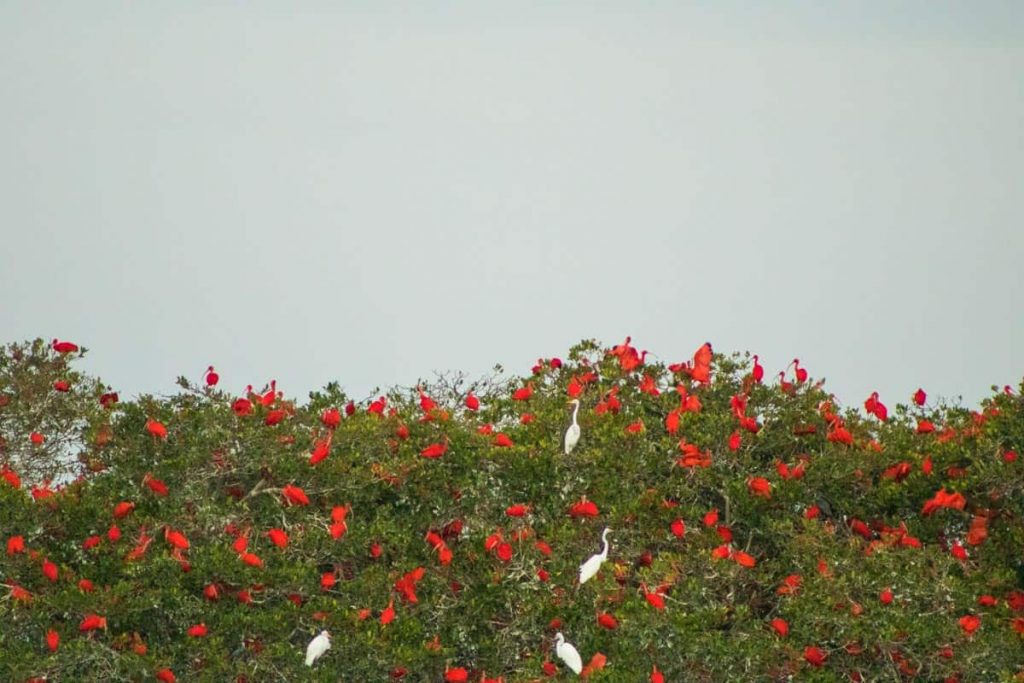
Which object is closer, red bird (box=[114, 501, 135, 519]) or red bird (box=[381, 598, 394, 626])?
red bird (box=[381, 598, 394, 626])

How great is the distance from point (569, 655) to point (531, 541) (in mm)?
1332

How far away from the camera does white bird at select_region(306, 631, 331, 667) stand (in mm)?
14070

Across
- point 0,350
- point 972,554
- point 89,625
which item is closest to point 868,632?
point 972,554

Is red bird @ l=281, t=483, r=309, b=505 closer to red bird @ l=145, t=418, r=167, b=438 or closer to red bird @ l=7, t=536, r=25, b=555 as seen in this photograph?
red bird @ l=145, t=418, r=167, b=438

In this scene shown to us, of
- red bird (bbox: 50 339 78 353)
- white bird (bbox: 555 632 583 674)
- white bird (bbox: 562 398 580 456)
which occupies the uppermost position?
red bird (bbox: 50 339 78 353)

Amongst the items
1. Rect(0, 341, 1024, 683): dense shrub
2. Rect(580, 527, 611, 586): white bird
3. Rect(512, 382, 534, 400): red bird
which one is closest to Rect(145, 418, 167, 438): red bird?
Rect(0, 341, 1024, 683): dense shrub

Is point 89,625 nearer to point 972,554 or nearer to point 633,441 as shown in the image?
point 633,441

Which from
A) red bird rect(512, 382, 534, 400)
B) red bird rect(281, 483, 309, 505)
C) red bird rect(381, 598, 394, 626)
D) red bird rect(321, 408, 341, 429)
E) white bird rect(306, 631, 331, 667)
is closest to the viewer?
white bird rect(306, 631, 331, 667)

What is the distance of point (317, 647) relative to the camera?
14.1 m

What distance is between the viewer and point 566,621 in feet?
48.2

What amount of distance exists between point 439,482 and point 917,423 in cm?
499

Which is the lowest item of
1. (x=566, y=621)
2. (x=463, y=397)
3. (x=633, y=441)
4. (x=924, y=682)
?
(x=924, y=682)

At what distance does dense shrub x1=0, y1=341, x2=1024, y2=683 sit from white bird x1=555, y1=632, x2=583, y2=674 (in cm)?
18

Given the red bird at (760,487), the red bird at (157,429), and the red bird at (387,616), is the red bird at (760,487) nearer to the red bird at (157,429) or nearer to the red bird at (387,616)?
the red bird at (387,616)
